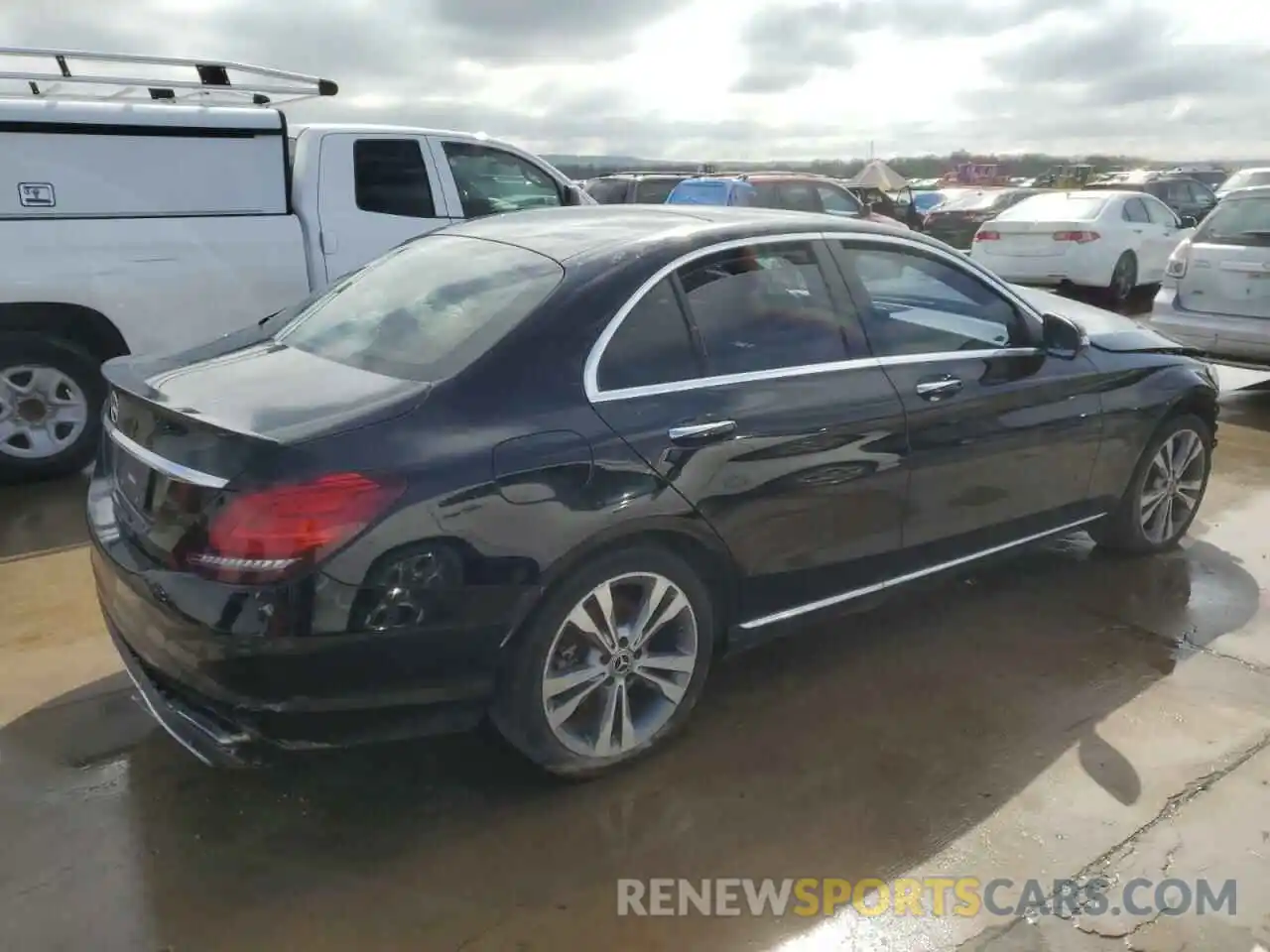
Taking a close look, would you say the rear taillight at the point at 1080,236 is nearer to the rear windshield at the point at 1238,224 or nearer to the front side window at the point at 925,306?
the rear windshield at the point at 1238,224

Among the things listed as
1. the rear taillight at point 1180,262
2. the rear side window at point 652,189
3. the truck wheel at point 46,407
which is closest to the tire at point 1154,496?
the rear taillight at point 1180,262

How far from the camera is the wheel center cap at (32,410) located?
225 inches

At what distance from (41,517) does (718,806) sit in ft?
13.3

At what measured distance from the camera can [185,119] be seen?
5.95 meters

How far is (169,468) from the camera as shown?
2.63m

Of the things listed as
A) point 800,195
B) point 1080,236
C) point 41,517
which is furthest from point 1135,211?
point 41,517

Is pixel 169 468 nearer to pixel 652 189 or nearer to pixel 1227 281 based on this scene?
pixel 1227 281

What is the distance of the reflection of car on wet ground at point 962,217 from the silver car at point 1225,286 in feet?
35.0

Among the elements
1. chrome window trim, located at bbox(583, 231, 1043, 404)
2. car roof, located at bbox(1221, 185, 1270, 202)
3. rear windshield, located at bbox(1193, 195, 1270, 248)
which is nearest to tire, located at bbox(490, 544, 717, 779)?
chrome window trim, located at bbox(583, 231, 1043, 404)

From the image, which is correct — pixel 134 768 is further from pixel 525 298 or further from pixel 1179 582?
pixel 1179 582

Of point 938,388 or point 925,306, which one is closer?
point 938,388

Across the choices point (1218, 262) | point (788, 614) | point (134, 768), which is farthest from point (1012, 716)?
point (1218, 262)

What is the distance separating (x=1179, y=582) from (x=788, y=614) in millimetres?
2275

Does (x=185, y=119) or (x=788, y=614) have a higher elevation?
(x=185, y=119)
